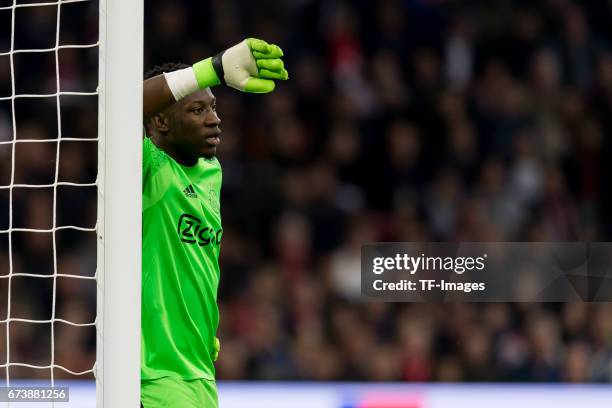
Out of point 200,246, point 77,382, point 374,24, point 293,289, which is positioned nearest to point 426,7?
point 374,24

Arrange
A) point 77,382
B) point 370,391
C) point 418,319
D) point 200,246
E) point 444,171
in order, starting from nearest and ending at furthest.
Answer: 1. point 200,246
2. point 77,382
3. point 370,391
4. point 418,319
5. point 444,171

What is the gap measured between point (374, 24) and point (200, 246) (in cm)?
438

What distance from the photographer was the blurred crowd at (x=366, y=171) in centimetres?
593

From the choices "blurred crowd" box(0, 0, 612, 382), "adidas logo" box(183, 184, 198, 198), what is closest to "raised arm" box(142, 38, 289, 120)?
"adidas logo" box(183, 184, 198, 198)

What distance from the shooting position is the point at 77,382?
532 cm

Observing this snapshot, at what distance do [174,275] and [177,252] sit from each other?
0.06 meters

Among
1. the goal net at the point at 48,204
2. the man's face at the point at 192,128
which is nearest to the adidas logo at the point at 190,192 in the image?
the man's face at the point at 192,128

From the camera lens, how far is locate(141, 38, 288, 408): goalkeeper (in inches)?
105

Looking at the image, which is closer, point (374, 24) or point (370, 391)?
point (370, 391)

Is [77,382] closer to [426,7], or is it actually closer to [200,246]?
[200,246]

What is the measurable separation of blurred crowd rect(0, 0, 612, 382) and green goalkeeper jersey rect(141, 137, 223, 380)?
3.04 m

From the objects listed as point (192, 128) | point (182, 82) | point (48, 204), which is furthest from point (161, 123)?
point (48, 204)

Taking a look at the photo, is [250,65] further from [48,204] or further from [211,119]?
[48,204]

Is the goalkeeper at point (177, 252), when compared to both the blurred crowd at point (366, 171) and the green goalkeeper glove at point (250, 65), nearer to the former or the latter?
the green goalkeeper glove at point (250, 65)
